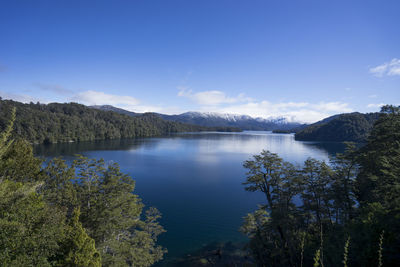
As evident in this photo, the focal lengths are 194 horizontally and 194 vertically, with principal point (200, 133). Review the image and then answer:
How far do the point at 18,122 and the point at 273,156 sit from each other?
9595 cm

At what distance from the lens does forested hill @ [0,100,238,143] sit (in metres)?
76.2

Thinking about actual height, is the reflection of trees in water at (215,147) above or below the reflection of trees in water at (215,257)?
above

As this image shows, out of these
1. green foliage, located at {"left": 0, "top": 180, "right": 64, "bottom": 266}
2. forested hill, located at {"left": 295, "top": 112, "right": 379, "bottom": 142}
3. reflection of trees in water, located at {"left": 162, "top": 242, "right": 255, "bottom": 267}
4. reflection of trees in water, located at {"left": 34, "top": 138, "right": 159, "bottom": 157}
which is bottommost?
reflection of trees in water, located at {"left": 162, "top": 242, "right": 255, "bottom": 267}

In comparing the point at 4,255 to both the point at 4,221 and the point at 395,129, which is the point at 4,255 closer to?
the point at 4,221

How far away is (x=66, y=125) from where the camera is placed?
310ft

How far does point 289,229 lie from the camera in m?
13.4

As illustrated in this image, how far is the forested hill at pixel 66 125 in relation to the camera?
76156mm

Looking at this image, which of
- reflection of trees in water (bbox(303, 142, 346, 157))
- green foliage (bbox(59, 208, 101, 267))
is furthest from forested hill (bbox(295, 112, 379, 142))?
green foliage (bbox(59, 208, 101, 267))

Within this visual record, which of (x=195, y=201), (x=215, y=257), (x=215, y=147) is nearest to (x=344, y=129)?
(x=215, y=147)

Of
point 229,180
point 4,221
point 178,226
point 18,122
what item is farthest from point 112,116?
point 4,221

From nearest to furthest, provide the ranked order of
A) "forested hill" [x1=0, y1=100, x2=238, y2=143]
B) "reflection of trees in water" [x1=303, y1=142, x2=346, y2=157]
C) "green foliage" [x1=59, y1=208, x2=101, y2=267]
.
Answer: "green foliage" [x1=59, y1=208, x2=101, y2=267] < "reflection of trees in water" [x1=303, y1=142, x2=346, y2=157] < "forested hill" [x1=0, y1=100, x2=238, y2=143]

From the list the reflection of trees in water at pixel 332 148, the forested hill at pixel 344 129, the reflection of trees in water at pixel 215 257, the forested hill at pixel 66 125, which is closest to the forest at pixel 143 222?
the reflection of trees in water at pixel 215 257

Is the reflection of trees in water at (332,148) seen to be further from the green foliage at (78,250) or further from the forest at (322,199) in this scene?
the green foliage at (78,250)

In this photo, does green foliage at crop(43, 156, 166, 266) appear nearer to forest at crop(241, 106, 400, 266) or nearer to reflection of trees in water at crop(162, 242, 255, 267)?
reflection of trees in water at crop(162, 242, 255, 267)
